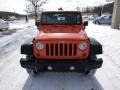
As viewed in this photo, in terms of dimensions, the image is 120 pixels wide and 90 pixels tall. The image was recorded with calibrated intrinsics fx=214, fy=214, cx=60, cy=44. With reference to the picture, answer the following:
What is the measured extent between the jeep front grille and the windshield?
1.70 m

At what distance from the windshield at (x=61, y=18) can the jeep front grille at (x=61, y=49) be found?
5.59ft

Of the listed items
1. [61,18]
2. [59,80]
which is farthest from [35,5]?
[59,80]

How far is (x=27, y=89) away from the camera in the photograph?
5121mm

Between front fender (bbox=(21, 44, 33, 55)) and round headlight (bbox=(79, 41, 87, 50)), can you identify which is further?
front fender (bbox=(21, 44, 33, 55))

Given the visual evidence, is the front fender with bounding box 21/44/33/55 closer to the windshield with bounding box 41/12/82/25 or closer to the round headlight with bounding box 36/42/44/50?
→ the round headlight with bounding box 36/42/44/50

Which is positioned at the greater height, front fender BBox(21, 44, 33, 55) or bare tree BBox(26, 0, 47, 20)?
front fender BBox(21, 44, 33, 55)

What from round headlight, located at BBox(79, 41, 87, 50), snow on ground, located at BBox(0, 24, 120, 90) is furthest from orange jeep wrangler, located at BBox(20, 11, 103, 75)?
snow on ground, located at BBox(0, 24, 120, 90)

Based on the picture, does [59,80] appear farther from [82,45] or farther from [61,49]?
[82,45]

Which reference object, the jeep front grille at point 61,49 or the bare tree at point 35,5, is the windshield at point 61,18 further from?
the bare tree at point 35,5

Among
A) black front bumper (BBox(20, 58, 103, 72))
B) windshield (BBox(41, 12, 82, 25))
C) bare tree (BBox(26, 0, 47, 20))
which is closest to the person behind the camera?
black front bumper (BBox(20, 58, 103, 72))

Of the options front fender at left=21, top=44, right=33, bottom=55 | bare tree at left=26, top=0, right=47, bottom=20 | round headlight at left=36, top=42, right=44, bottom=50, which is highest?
round headlight at left=36, top=42, right=44, bottom=50

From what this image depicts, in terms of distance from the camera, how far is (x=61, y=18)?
21.9ft

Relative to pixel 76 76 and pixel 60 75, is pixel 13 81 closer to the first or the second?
pixel 60 75

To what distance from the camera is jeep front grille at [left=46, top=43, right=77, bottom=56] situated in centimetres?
504
